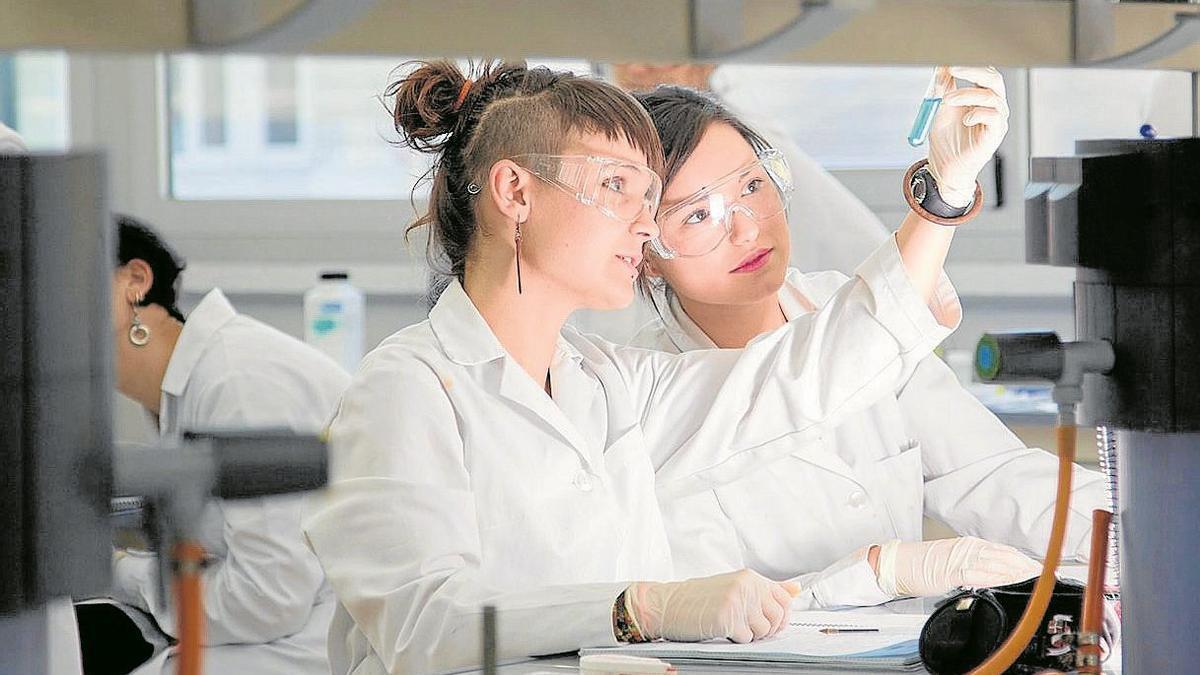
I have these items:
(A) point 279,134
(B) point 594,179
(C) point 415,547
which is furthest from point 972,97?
(A) point 279,134

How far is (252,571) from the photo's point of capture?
101 inches

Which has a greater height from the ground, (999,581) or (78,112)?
(78,112)

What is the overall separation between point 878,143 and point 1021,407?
41.9 inches

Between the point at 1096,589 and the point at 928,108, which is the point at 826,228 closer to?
the point at 928,108

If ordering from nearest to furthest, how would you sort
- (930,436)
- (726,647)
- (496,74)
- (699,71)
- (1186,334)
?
(1186,334)
(726,647)
(496,74)
(930,436)
(699,71)

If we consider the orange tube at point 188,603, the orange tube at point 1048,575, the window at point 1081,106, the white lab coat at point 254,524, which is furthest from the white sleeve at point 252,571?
the window at point 1081,106

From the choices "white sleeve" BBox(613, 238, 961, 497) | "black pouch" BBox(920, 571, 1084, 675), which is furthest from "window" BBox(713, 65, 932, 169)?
"black pouch" BBox(920, 571, 1084, 675)

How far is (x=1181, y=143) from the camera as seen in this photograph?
105cm

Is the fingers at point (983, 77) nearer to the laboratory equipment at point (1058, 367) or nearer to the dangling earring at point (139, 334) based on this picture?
the laboratory equipment at point (1058, 367)

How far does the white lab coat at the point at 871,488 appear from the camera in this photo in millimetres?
2168

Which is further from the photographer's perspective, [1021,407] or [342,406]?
[1021,407]

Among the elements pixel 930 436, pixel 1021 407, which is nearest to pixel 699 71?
pixel 930 436

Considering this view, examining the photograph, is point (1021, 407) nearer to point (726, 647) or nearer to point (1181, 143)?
point (726, 647)

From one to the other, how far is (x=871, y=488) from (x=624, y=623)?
0.86 meters
